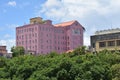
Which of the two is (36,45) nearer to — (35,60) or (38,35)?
(38,35)

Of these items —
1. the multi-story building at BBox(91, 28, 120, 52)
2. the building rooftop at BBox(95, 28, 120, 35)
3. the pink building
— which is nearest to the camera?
the multi-story building at BBox(91, 28, 120, 52)

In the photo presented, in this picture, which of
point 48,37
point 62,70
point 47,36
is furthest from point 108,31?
point 48,37

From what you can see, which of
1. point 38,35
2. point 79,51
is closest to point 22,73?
point 79,51

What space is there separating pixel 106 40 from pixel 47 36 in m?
53.7

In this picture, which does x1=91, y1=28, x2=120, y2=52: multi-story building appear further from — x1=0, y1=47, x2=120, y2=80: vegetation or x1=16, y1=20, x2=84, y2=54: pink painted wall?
x1=16, y1=20, x2=84, y2=54: pink painted wall

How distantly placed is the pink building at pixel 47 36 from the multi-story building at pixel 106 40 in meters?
46.0

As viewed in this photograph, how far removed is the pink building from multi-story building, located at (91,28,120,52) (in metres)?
46.0

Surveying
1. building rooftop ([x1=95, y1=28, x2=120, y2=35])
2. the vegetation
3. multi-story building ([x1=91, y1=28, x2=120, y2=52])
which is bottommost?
the vegetation

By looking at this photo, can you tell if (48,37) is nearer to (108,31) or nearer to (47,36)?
(47,36)

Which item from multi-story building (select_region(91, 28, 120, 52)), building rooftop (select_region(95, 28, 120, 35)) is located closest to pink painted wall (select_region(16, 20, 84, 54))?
building rooftop (select_region(95, 28, 120, 35))

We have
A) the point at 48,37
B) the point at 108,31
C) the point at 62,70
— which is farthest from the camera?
the point at 48,37

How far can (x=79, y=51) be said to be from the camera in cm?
5619

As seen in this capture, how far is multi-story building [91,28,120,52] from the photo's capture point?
73000mm

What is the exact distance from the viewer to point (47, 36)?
415 feet
